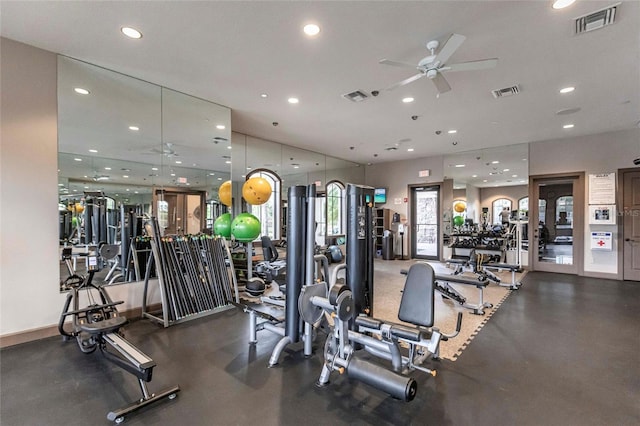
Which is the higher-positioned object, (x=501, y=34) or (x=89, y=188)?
(x=501, y=34)

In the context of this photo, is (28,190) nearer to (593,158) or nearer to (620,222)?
(593,158)

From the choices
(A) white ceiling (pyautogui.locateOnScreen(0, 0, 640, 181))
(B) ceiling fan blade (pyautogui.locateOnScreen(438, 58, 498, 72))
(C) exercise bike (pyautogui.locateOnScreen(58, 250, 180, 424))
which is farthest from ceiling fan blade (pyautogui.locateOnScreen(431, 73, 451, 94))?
(C) exercise bike (pyautogui.locateOnScreen(58, 250, 180, 424))

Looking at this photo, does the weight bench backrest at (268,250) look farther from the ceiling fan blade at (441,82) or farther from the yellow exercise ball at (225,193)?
the ceiling fan blade at (441,82)

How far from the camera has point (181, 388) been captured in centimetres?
256

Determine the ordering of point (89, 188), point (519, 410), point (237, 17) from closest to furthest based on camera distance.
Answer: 1. point (519, 410)
2. point (237, 17)
3. point (89, 188)

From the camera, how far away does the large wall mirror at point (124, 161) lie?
386 cm

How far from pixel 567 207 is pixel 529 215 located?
0.86 meters

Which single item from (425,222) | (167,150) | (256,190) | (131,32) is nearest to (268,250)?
(256,190)

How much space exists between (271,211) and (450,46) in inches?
248

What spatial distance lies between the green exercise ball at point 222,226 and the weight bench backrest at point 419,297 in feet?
12.5

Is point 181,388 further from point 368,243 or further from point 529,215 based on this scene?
point 529,215

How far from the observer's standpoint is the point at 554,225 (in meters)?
7.82

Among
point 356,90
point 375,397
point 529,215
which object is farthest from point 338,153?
point 375,397

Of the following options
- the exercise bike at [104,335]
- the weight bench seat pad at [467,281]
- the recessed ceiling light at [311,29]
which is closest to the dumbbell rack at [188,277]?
the exercise bike at [104,335]
